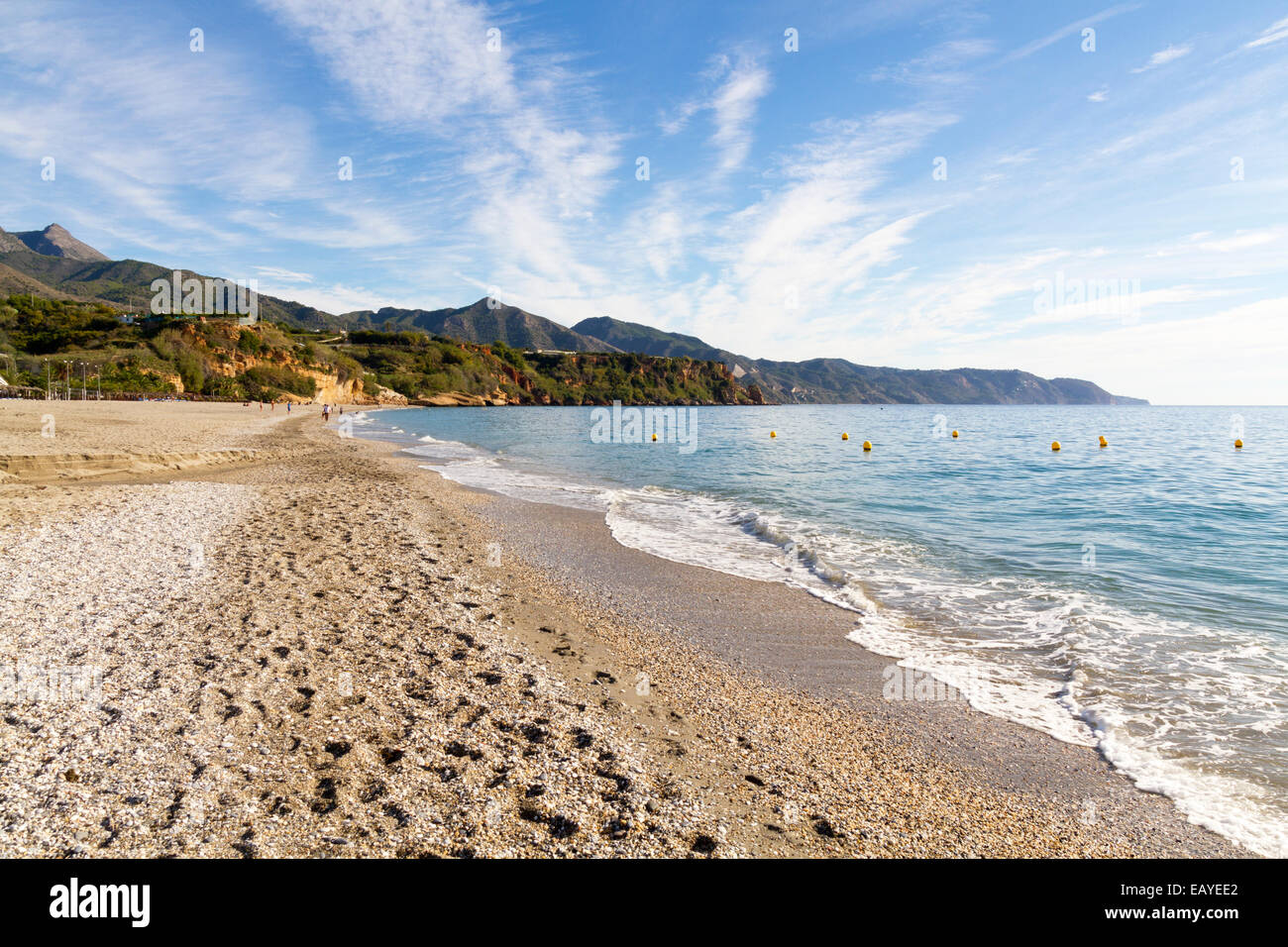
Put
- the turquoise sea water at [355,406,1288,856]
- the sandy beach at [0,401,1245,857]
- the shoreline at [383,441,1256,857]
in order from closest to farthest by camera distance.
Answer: the sandy beach at [0,401,1245,857] → the shoreline at [383,441,1256,857] → the turquoise sea water at [355,406,1288,856]

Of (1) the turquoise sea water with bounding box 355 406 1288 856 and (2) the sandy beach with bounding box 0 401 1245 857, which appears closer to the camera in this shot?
(2) the sandy beach with bounding box 0 401 1245 857

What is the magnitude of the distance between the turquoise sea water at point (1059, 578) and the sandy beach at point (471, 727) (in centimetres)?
71

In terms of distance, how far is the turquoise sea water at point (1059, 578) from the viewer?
549 centimetres

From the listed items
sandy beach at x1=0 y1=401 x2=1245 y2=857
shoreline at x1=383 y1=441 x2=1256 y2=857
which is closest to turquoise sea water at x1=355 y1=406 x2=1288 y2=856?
shoreline at x1=383 y1=441 x2=1256 y2=857

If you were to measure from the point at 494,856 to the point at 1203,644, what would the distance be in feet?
30.1

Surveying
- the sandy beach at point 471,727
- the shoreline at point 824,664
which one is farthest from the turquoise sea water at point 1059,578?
the sandy beach at point 471,727

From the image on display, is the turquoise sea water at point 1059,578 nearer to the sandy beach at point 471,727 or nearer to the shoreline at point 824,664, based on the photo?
the shoreline at point 824,664

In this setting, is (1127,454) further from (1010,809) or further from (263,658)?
(263,658)

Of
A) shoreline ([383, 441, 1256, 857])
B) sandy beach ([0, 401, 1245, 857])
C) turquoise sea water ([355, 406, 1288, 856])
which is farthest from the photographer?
turquoise sea water ([355, 406, 1288, 856])

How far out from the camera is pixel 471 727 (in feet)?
15.5

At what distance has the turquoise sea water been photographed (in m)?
5.49

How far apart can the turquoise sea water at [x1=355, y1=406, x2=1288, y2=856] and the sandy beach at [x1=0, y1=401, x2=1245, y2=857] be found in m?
0.71

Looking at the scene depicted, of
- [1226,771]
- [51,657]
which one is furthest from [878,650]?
[51,657]

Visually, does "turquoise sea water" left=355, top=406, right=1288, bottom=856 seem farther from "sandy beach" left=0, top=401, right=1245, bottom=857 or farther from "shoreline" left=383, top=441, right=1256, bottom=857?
"sandy beach" left=0, top=401, right=1245, bottom=857
